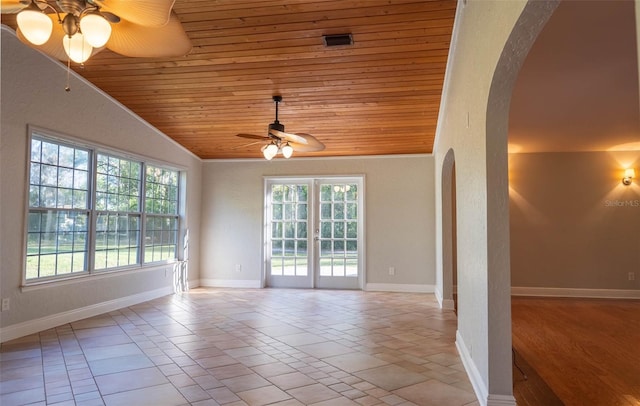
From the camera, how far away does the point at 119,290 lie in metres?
5.66

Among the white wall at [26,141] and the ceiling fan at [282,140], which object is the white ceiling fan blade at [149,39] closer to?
the ceiling fan at [282,140]

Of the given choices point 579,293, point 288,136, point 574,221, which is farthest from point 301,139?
point 579,293

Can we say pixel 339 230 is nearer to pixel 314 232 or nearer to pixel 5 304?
pixel 314 232

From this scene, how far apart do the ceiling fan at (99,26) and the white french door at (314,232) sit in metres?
5.19

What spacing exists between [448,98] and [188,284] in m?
5.29

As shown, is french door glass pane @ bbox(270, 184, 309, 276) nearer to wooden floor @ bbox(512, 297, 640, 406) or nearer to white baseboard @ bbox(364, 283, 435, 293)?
white baseboard @ bbox(364, 283, 435, 293)

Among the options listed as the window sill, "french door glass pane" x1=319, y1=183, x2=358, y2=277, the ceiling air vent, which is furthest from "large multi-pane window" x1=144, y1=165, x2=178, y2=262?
the ceiling air vent

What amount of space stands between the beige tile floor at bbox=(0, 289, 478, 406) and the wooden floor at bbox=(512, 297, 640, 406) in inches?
27.9

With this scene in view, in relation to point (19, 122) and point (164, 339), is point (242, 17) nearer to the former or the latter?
point (19, 122)

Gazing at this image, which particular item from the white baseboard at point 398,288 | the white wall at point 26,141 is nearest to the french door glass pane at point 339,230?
the white baseboard at point 398,288

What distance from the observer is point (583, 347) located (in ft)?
13.2

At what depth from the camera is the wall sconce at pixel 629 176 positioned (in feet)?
21.7

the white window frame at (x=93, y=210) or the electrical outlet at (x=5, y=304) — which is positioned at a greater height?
the white window frame at (x=93, y=210)

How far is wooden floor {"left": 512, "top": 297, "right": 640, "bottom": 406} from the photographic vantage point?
298cm
